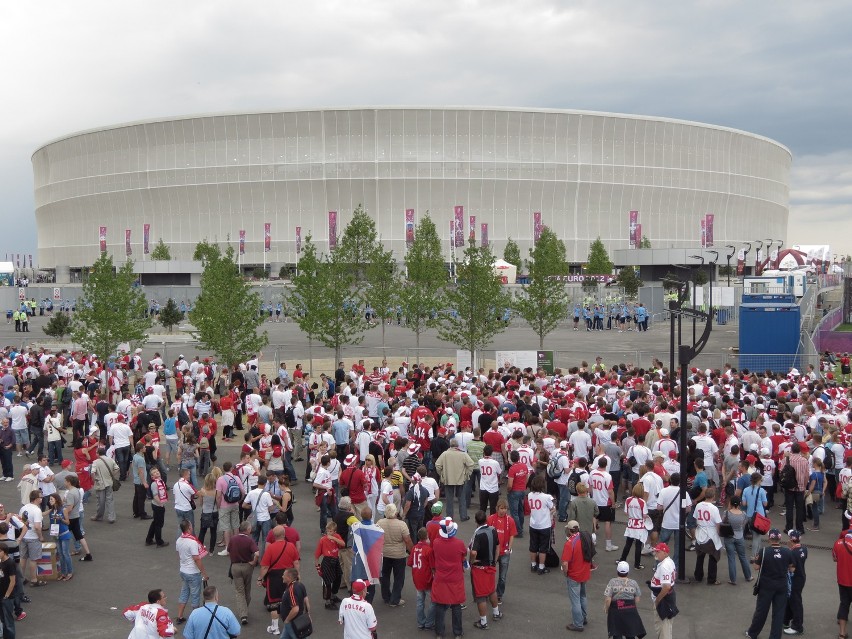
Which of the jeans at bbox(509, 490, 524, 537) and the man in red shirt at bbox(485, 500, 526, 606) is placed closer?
the man in red shirt at bbox(485, 500, 526, 606)

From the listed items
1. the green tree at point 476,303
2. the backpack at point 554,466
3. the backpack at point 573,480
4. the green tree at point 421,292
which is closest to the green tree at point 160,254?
→ the green tree at point 421,292

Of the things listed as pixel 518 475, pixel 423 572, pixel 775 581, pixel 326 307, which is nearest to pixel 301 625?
pixel 423 572

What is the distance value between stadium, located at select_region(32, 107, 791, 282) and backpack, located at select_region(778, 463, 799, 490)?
8063 centimetres

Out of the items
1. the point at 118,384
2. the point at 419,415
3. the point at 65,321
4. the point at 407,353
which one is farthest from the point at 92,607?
the point at 65,321

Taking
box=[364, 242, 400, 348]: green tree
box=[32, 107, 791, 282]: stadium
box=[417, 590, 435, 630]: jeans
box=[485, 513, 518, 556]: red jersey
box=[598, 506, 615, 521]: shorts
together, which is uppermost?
box=[32, 107, 791, 282]: stadium

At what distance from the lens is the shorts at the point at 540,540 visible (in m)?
11.7

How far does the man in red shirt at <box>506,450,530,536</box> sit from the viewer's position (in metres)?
12.6

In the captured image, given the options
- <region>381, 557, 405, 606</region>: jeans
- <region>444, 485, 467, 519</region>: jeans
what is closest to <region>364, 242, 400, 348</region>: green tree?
<region>444, 485, 467, 519</region>: jeans

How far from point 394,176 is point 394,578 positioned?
297ft

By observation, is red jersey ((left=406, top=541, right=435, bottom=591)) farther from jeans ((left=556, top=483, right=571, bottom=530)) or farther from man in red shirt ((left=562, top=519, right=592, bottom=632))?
jeans ((left=556, top=483, right=571, bottom=530))

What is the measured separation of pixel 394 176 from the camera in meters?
98.6

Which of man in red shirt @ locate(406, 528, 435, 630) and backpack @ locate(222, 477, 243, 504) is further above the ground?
backpack @ locate(222, 477, 243, 504)

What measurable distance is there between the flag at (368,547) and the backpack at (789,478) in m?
6.91

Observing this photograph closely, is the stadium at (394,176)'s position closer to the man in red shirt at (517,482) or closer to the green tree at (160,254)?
the green tree at (160,254)
